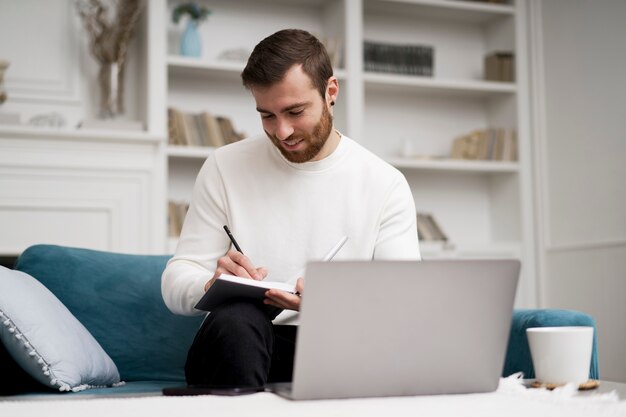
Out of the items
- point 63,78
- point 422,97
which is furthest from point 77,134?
point 422,97

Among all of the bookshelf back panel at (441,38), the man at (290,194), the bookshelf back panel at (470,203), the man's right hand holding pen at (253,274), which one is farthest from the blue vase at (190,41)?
the man's right hand holding pen at (253,274)

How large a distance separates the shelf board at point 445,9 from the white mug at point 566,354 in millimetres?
3163

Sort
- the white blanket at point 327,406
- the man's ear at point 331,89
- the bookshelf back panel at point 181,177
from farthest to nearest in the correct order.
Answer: the bookshelf back panel at point 181,177, the man's ear at point 331,89, the white blanket at point 327,406

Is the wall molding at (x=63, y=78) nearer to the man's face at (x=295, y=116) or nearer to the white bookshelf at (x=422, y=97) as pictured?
the white bookshelf at (x=422, y=97)

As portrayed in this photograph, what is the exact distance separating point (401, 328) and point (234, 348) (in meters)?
0.37

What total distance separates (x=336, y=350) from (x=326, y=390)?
53mm

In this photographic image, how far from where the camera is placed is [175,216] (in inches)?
144

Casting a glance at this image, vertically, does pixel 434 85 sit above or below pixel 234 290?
above

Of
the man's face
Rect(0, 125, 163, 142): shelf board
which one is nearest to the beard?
the man's face

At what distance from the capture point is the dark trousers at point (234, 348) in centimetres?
129

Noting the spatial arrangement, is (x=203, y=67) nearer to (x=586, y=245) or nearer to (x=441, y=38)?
(x=441, y=38)

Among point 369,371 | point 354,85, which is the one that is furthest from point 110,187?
point 369,371

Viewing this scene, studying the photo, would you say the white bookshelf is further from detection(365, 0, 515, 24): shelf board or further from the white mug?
the white mug

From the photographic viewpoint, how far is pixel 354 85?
394 centimetres
